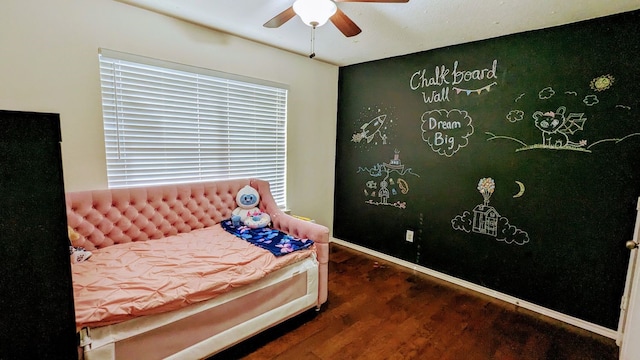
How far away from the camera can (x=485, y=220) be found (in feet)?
9.16

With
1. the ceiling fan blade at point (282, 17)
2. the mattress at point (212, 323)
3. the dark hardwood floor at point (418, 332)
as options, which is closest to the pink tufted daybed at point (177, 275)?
the mattress at point (212, 323)

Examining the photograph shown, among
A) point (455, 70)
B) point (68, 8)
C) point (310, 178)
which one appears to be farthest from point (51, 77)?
point (455, 70)

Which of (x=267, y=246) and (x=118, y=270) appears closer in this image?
(x=118, y=270)

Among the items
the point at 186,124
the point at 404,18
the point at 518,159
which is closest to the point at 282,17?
the point at 404,18

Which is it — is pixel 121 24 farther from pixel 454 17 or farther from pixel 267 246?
pixel 454 17

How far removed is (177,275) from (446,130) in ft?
8.83

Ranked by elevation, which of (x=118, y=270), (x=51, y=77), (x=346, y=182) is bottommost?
(x=118, y=270)

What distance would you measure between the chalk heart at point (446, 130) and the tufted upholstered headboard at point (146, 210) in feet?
6.05

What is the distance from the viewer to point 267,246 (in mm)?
2311

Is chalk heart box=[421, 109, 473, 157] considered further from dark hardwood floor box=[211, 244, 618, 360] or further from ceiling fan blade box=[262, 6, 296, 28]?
ceiling fan blade box=[262, 6, 296, 28]

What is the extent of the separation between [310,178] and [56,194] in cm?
290

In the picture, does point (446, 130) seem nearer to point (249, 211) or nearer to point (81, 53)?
point (249, 211)


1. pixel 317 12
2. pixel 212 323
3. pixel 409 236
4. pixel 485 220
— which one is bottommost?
pixel 212 323

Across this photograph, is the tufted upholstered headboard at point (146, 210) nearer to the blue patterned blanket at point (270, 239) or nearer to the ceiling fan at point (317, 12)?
the blue patterned blanket at point (270, 239)
